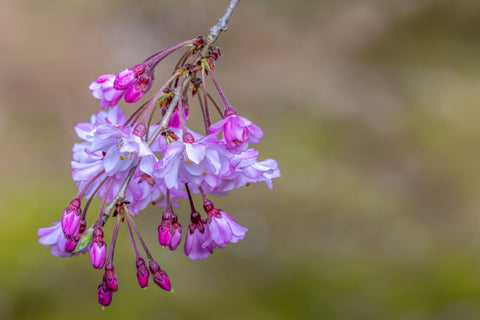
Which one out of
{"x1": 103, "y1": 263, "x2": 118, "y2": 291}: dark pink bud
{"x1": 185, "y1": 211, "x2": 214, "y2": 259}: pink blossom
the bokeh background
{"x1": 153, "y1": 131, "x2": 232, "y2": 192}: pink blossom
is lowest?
{"x1": 103, "y1": 263, "x2": 118, "y2": 291}: dark pink bud

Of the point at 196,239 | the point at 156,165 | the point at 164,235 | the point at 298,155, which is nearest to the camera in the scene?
the point at 156,165

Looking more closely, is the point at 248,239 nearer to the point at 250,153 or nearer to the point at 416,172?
the point at 416,172

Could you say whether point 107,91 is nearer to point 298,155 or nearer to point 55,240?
point 55,240

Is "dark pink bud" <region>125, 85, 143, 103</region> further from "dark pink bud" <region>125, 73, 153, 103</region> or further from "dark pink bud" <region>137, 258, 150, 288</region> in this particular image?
"dark pink bud" <region>137, 258, 150, 288</region>

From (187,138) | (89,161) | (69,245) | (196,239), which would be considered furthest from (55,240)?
(187,138)

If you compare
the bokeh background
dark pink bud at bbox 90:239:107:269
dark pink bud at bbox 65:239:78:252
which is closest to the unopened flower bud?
dark pink bud at bbox 90:239:107:269

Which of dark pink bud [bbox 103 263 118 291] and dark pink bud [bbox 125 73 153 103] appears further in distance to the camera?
dark pink bud [bbox 125 73 153 103]

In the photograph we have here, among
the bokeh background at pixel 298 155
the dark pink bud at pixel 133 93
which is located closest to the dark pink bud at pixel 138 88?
the dark pink bud at pixel 133 93

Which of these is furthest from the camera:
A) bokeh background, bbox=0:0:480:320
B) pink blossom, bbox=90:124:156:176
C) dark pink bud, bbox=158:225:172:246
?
bokeh background, bbox=0:0:480:320
